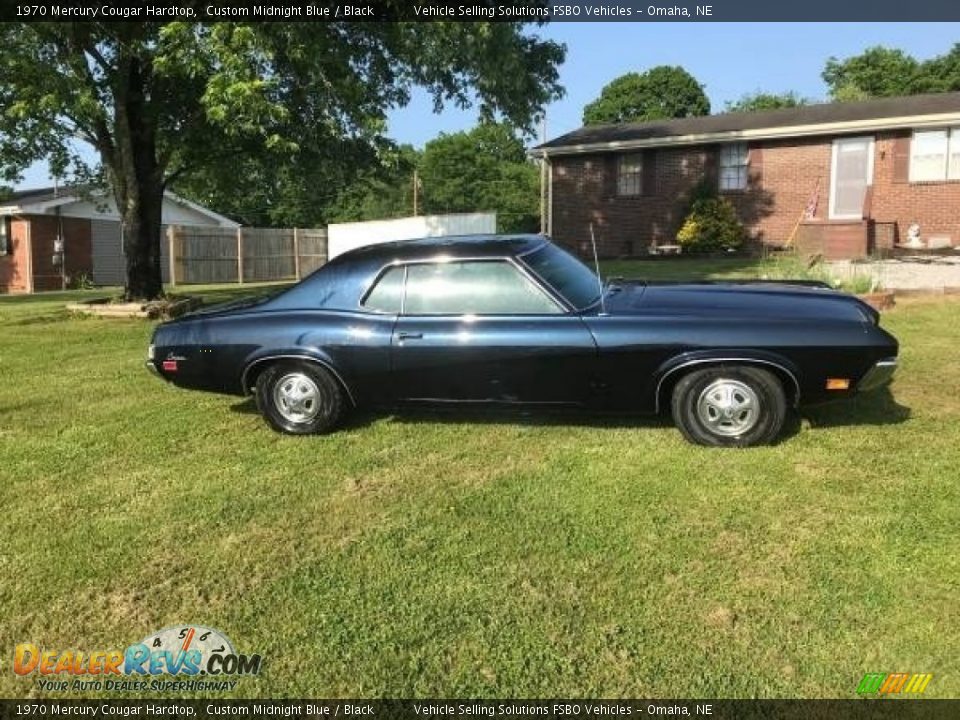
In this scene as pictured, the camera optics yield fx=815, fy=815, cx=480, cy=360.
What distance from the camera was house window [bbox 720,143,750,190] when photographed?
65.4 ft

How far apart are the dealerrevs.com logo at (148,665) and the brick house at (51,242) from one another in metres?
26.8

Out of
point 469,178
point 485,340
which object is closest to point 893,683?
point 485,340

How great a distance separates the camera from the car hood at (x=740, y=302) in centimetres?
472

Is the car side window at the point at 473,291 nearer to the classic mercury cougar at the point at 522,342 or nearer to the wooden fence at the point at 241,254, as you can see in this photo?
the classic mercury cougar at the point at 522,342

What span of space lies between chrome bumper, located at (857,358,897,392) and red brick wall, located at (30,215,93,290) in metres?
28.9

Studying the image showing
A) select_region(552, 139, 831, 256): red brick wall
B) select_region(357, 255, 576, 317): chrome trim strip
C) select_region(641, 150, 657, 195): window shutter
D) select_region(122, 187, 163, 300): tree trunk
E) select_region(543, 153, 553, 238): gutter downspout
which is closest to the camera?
select_region(357, 255, 576, 317): chrome trim strip

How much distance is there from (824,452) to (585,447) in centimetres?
133

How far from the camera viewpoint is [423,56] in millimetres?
11500

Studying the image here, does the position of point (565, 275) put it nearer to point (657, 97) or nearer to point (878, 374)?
point (878, 374)

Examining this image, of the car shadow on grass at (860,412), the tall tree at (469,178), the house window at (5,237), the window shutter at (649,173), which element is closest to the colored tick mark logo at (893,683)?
the car shadow on grass at (860,412)

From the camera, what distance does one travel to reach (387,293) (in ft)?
17.0

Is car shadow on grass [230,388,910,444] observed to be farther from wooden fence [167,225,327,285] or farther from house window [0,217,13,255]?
house window [0,217,13,255]

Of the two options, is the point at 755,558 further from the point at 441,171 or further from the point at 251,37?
the point at 441,171

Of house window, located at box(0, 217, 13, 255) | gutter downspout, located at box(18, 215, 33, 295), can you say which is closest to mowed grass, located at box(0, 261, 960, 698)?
gutter downspout, located at box(18, 215, 33, 295)
